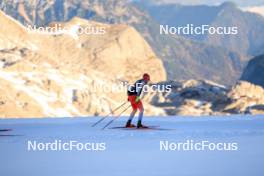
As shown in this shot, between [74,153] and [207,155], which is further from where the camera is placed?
[74,153]

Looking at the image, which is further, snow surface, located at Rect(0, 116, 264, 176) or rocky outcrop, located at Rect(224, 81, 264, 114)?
rocky outcrop, located at Rect(224, 81, 264, 114)

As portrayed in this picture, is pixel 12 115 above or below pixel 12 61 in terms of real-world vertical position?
below

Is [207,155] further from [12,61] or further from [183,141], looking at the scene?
[12,61]

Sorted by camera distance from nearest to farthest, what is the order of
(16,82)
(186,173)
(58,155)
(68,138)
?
(186,173) → (58,155) → (68,138) → (16,82)

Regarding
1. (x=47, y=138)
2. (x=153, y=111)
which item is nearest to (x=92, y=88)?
(x=153, y=111)

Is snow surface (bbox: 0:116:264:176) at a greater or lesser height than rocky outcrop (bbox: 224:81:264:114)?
greater

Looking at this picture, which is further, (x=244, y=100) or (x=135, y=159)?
(x=244, y=100)

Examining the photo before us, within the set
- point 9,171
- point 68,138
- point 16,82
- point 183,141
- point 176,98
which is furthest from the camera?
point 176,98

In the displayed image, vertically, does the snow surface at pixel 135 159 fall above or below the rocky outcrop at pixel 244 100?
above

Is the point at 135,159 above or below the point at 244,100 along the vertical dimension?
above

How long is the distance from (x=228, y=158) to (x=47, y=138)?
7.23m

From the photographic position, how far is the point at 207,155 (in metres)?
13.5


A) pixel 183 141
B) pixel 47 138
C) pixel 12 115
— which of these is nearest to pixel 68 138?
pixel 47 138

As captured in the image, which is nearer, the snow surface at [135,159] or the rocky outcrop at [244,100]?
the snow surface at [135,159]
